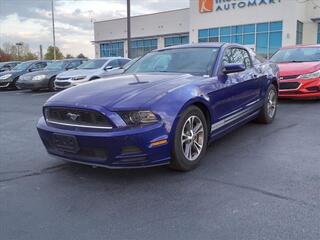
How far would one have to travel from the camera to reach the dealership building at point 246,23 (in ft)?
107

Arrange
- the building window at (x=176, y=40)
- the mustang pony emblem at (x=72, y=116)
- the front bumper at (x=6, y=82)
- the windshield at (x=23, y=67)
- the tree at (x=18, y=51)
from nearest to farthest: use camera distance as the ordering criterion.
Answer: the mustang pony emblem at (x=72, y=116) < the front bumper at (x=6, y=82) < the windshield at (x=23, y=67) < the building window at (x=176, y=40) < the tree at (x=18, y=51)

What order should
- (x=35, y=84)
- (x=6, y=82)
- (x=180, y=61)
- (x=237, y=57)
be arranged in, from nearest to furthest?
(x=180, y=61)
(x=237, y=57)
(x=35, y=84)
(x=6, y=82)

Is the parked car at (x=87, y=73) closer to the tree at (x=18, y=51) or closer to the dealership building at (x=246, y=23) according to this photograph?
the dealership building at (x=246, y=23)

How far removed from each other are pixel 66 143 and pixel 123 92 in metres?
0.84

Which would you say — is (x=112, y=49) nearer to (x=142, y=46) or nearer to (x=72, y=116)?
(x=142, y=46)

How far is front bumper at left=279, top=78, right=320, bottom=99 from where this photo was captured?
29.8 feet

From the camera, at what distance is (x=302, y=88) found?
915cm

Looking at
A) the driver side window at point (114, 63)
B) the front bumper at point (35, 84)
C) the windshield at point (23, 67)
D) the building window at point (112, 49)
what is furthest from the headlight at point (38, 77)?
the building window at point (112, 49)

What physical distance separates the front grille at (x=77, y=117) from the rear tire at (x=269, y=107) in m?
3.71

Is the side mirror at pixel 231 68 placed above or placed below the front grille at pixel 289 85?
above

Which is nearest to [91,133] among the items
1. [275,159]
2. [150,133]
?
[150,133]

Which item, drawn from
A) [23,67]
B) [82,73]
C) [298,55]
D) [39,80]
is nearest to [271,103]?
[298,55]

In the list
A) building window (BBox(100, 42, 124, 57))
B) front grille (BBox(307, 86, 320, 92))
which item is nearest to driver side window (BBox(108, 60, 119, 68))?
front grille (BBox(307, 86, 320, 92))

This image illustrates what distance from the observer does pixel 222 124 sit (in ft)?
16.3
